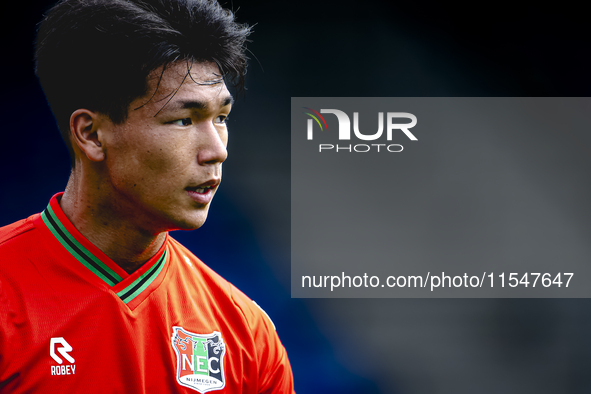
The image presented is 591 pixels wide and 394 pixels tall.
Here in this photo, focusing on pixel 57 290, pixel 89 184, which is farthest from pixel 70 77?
pixel 57 290

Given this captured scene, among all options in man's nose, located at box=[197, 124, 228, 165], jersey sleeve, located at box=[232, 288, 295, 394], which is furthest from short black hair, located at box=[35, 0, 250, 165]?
jersey sleeve, located at box=[232, 288, 295, 394]

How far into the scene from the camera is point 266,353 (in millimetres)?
1875

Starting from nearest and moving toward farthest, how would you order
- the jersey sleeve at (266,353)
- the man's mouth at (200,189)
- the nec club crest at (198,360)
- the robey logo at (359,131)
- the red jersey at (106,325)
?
the red jersey at (106,325) < the man's mouth at (200,189) < the nec club crest at (198,360) < the jersey sleeve at (266,353) < the robey logo at (359,131)

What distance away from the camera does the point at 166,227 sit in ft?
5.23

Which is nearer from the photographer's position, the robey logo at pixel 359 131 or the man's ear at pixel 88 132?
the man's ear at pixel 88 132

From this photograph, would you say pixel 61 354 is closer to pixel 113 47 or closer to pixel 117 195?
pixel 117 195

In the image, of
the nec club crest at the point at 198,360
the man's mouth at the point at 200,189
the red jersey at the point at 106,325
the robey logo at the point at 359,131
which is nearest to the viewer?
the red jersey at the point at 106,325

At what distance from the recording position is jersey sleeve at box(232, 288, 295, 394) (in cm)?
186

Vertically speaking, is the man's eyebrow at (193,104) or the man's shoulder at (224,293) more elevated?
the man's eyebrow at (193,104)

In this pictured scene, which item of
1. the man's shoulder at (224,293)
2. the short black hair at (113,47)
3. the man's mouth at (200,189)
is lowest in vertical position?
the man's shoulder at (224,293)

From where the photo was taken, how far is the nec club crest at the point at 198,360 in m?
1.63

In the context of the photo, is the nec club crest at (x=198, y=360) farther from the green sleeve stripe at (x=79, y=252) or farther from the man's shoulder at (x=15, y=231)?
the man's shoulder at (x=15, y=231)

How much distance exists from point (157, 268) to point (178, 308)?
167 mm

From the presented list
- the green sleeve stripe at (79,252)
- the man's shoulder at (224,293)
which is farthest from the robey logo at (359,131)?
the green sleeve stripe at (79,252)
